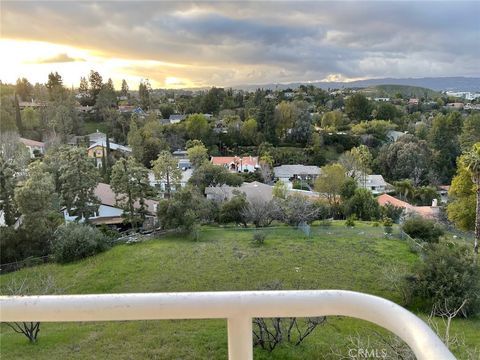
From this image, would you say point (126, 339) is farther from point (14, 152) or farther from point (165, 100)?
point (165, 100)

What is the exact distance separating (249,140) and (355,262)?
549 inches

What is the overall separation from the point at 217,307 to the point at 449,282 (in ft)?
19.5

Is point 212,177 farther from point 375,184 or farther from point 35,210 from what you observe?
point 375,184

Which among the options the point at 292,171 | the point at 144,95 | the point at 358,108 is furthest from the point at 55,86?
the point at 358,108

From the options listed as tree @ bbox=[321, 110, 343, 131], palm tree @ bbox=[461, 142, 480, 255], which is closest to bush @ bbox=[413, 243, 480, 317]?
palm tree @ bbox=[461, 142, 480, 255]

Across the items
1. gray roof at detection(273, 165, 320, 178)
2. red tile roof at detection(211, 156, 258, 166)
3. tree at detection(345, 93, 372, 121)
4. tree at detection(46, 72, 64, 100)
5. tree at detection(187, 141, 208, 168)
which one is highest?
tree at detection(46, 72, 64, 100)

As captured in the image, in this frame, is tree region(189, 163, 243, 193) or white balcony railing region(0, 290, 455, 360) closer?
white balcony railing region(0, 290, 455, 360)

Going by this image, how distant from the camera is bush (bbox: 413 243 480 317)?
543 cm

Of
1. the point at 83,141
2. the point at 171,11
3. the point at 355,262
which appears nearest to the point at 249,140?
the point at 83,141

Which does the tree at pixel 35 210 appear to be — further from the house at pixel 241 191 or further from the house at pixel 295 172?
the house at pixel 295 172

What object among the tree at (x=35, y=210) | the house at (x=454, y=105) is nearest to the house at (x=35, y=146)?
the tree at (x=35, y=210)

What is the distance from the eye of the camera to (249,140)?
20734 mm

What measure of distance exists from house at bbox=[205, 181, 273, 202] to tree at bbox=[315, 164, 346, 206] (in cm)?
161

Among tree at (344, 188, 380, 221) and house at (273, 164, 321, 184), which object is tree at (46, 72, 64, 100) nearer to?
house at (273, 164, 321, 184)
